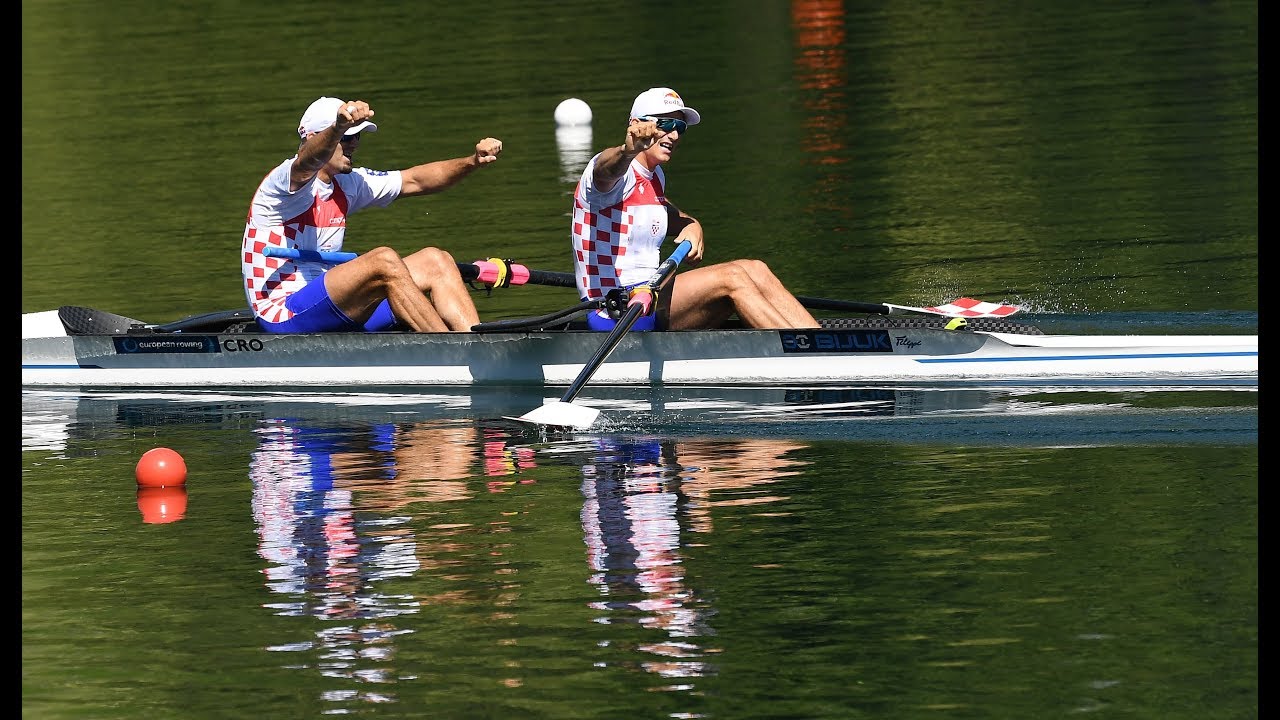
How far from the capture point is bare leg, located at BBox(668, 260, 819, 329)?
40.7 ft

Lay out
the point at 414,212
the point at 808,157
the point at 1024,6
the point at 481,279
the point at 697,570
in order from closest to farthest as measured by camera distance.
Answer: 1. the point at 697,570
2. the point at 481,279
3. the point at 414,212
4. the point at 808,157
5. the point at 1024,6

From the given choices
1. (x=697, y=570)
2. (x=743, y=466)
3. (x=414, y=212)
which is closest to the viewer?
(x=697, y=570)

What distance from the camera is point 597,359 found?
39.8 ft

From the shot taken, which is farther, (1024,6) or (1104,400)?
(1024,6)

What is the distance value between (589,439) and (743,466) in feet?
4.07

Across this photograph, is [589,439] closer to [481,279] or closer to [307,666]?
[481,279]

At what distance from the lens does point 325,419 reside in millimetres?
12469

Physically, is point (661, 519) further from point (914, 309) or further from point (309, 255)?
point (309, 255)

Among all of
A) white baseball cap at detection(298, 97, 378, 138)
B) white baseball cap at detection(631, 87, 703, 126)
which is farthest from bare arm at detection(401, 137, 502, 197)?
white baseball cap at detection(631, 87, 703, 126)

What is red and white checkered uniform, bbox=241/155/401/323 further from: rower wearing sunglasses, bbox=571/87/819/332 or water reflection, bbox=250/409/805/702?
rower wearing sunglasses, bbox=571/87/819/332

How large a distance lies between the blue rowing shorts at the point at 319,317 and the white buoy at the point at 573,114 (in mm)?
13802

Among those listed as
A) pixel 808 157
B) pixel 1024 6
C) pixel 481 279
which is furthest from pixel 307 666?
pixel 1024 6

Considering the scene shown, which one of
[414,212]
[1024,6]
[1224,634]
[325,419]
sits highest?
[1024,6]

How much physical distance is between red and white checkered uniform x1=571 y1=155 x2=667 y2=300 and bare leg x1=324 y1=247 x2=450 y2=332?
3.57 feet
